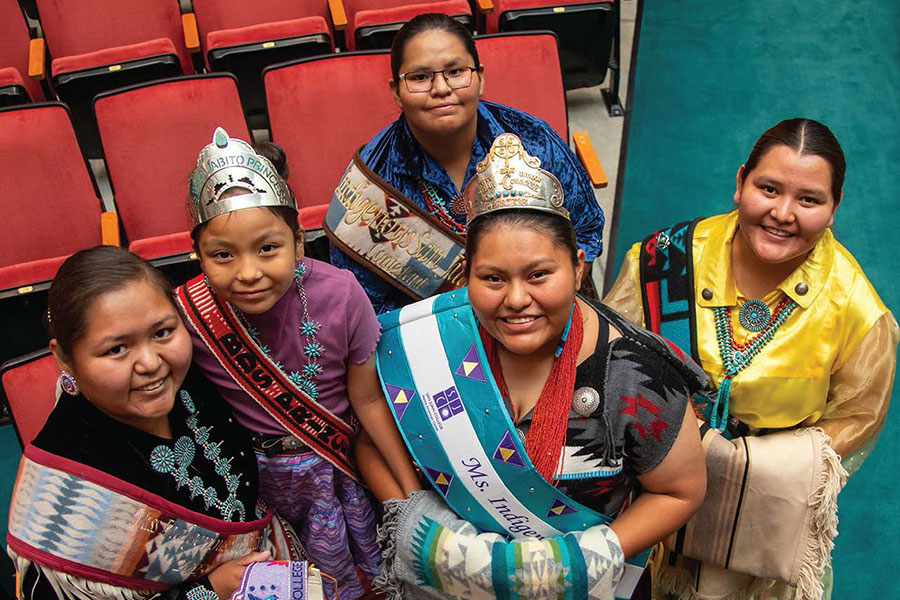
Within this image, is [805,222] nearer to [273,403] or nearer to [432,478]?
[432,478]

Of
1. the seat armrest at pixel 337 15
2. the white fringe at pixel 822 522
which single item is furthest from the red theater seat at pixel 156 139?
the white fringe at pixel 822 522

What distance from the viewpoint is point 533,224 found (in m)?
1.33

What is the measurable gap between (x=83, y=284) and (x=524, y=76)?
2.00m

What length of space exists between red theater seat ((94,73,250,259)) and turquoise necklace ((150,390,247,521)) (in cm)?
140

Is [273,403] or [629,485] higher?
[273,403]

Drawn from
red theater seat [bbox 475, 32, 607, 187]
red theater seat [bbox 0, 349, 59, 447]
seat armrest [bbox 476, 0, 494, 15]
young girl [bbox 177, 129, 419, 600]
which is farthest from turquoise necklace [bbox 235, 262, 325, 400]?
seat armrest [bbox 476, 0, 494, 15]

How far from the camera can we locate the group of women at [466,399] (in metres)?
1.38

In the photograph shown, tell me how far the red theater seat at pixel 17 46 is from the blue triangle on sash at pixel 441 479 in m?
2.77

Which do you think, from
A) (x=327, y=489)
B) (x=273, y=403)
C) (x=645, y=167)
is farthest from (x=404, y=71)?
(x=645, y=167)

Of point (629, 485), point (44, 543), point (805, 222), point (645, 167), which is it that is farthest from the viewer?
point (645, 167)

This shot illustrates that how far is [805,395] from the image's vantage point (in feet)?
5.76

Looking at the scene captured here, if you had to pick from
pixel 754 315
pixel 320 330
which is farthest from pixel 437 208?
pixel 754 315

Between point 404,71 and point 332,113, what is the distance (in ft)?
3.55

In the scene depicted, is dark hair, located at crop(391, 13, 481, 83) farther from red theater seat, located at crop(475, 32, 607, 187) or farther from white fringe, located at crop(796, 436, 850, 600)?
white fringe, located at crop(796, 436, 850, 600)
